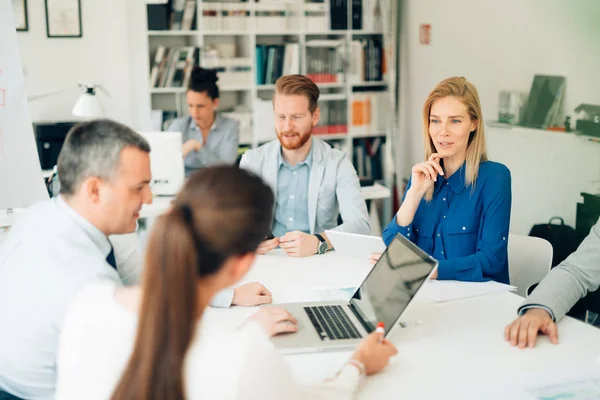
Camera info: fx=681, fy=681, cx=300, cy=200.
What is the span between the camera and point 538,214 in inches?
164

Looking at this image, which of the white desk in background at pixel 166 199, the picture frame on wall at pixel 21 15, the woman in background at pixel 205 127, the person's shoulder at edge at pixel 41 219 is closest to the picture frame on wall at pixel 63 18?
the picture frame on wall at pixel 21 15

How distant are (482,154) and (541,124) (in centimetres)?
182

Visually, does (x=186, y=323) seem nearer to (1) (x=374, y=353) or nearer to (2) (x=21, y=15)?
Answer: (1) (x=374, y=353)

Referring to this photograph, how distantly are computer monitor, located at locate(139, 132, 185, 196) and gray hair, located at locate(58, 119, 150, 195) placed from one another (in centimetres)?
195

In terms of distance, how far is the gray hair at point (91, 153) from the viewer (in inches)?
65.3

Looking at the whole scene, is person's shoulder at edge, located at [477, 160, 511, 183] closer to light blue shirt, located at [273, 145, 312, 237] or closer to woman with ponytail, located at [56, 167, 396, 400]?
light blue shirt, located at [273, 145, 312, 237]

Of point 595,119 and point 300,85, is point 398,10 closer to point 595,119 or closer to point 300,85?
point 595,119

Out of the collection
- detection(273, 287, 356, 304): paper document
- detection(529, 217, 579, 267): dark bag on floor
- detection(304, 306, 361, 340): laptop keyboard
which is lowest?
detection(529, 217, 579, 267): dark bag on floor

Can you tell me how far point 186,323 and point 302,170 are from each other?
2088 mm

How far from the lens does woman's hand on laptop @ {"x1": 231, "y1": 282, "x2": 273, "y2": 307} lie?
1957 millimetres

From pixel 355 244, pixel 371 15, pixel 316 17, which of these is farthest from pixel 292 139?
pixel 371 15

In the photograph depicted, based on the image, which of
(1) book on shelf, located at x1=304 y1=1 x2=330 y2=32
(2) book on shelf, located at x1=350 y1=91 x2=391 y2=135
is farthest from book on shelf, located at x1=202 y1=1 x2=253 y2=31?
(2) book on shelf, located at x1=350 y1=91 x2=391 y2=135

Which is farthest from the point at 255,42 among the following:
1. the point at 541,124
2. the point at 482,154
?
the point at 482,154

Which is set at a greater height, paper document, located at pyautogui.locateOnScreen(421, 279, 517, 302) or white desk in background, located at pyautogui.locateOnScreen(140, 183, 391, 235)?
paper document, located at pyautogui.locateOnScreen(421, 279, 517, 302)
